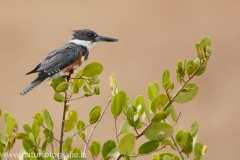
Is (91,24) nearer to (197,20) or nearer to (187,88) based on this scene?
(197,20)

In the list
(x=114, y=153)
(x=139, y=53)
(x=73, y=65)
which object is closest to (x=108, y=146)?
(x=114, y=153)

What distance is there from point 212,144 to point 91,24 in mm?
3730

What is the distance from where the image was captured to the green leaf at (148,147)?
229 cm

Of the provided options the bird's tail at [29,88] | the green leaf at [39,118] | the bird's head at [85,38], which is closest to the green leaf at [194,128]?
the green leaf at [39,118]

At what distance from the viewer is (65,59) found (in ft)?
12.8

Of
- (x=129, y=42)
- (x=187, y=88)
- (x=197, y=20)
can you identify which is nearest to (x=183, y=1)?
(x=197, y=20)

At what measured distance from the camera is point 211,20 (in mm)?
11508

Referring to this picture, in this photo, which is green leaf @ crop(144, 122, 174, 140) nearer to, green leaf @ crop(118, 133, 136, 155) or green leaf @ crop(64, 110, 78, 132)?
green leaf @ crop(118, 133, 136, 155)

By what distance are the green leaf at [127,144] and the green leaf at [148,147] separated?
100mm

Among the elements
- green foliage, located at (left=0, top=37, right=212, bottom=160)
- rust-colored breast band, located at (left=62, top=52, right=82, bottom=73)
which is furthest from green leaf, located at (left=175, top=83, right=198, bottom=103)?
rust-colored breast band, located at (left=62, top=52, right=82, bottom=73)

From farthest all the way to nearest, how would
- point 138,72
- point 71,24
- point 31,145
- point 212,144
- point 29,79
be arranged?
point 71,24
point 138,72
point 29,79
point 212,144
point 31,145

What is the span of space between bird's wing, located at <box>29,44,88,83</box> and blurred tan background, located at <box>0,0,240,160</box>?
4467mm

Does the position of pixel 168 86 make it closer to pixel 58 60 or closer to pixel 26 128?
pixel 26 128

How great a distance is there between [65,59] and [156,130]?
173 centimetres
